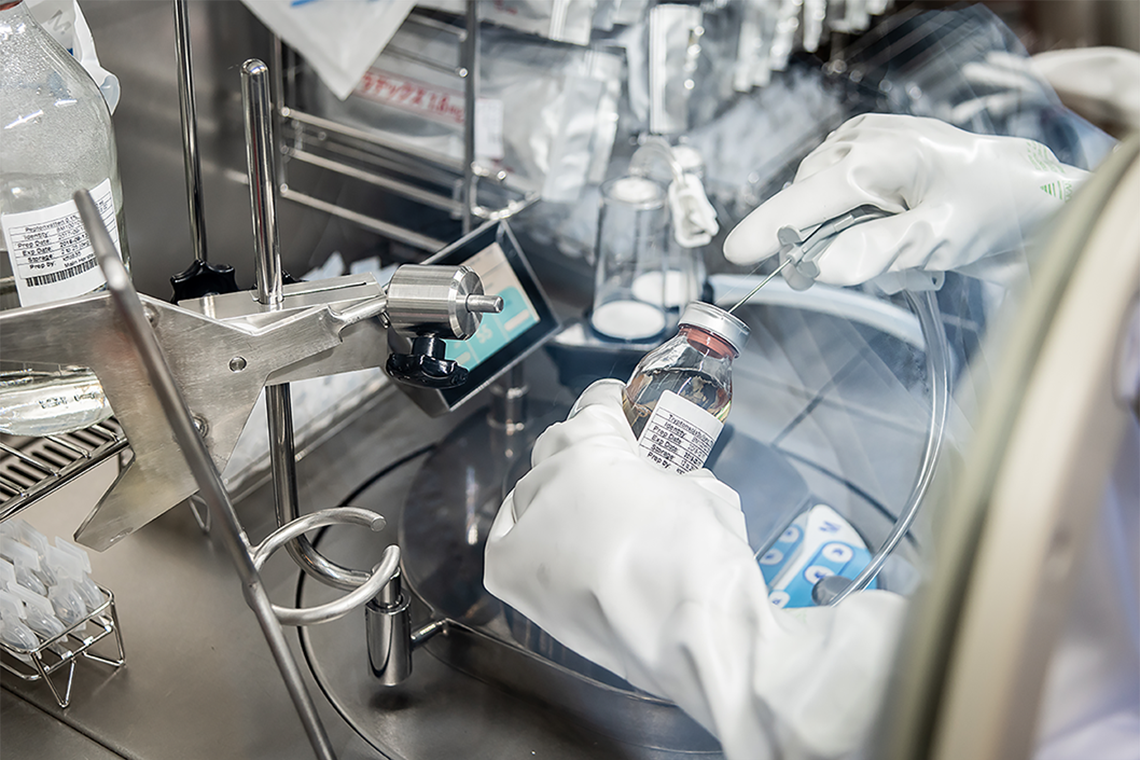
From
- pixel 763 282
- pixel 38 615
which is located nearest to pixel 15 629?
pixel 38 615

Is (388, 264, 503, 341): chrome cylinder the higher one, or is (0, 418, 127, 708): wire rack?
(388, 264, 503, 341): chrome cylinder

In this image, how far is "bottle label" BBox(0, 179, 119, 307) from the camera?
0.54m

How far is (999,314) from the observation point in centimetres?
45

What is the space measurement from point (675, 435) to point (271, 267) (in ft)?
0.91

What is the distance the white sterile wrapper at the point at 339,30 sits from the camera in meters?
0.87

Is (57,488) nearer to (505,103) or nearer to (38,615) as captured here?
(38,615)

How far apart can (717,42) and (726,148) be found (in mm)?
144

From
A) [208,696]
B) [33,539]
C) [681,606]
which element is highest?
[681,606]

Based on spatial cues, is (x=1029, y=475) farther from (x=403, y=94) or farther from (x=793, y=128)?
(x=793, y=128)

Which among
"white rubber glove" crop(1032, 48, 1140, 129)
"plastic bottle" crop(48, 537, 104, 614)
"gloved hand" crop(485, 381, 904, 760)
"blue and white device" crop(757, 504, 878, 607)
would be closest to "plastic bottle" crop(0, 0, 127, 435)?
"plastic bottle" crop(48, 537, 104, 614)

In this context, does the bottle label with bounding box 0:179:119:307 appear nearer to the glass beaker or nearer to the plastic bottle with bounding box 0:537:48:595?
the plastic bottle with bounding box 0:537:48:595

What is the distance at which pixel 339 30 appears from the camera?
0.89 metres

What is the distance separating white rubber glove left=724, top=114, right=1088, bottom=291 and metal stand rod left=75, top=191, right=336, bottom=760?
0.39 meters

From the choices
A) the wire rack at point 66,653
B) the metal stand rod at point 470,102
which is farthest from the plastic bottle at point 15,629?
the metal stand rod at point 470,102
